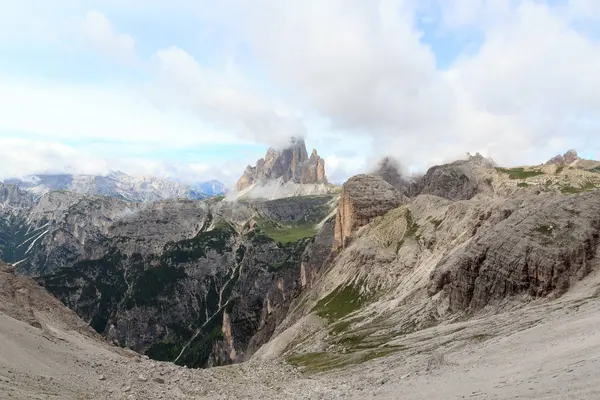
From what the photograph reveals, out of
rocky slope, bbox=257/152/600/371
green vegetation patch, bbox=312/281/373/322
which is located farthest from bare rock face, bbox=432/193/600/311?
green vegetation patch, bbox=312/281/373/322

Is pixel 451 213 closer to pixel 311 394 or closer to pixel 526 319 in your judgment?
pixel 526 319

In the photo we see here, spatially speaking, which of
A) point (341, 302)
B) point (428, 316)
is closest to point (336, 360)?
point (428, 316)

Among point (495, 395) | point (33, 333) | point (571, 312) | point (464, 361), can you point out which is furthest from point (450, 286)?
point (33, 333)

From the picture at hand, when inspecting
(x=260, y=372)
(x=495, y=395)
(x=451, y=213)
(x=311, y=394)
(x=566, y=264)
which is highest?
(x=451, y=213)

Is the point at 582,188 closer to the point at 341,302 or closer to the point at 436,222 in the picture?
the point at 436,222

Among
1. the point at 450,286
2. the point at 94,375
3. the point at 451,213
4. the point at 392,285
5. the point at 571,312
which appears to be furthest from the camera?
the point at 451,213

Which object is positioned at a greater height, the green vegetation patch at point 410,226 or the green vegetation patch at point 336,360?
the green vegetation patch at point 410,226

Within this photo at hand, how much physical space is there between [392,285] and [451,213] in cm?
3245

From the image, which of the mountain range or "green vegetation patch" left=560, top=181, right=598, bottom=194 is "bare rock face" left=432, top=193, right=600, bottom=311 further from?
"green vegetation patch" left=560, top=181, right=598, bottom=194

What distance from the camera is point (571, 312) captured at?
6088cm

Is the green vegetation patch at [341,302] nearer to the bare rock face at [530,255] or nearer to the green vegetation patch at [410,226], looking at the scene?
the green vegetation patch at [410,226]

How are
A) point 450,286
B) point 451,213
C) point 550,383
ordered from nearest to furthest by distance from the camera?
point 550,383 → point 450,286 → point 451,213

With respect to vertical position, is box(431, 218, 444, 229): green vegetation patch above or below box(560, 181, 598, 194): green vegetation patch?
below

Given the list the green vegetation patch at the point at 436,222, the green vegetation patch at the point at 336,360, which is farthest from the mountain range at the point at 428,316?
the green vegetation patch at the point at 436,222
